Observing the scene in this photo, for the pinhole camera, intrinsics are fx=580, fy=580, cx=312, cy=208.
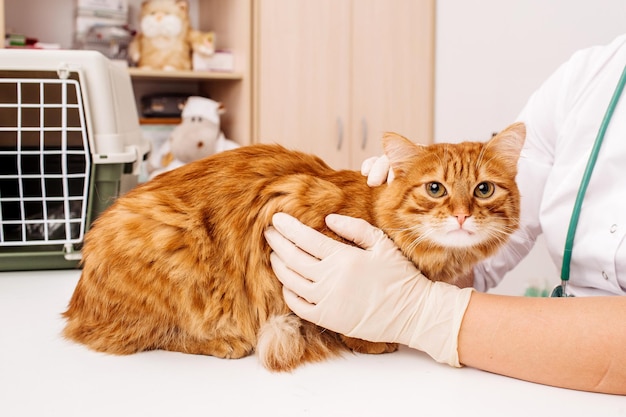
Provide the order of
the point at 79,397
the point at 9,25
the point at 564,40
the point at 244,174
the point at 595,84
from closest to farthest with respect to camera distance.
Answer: the point at 79,397
the point at 244,174
the point at 595,84
the point at 564,40
the point at 9,25

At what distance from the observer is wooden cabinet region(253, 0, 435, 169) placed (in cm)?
308

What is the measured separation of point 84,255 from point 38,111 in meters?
0.59

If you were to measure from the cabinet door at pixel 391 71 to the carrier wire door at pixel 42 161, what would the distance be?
1956 mm

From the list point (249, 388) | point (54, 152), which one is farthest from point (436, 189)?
point (54, 152)

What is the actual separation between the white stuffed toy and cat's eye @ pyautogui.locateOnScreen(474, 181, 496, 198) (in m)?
2.06

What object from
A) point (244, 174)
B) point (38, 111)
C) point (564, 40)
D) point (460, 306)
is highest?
point (564, 40)

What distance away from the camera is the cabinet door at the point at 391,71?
324 centimetres

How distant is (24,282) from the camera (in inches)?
57.4

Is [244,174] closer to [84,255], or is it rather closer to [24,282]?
[84,255]

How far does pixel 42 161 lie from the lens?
1.47 meters

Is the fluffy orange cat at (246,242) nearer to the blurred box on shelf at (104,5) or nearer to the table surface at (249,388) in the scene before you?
the table surface at (249,388)

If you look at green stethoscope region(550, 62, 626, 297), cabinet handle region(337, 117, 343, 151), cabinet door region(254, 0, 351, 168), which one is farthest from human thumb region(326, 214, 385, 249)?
cabinet handle region(337, 117, 343, 151)

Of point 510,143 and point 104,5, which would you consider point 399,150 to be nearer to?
point 510,143


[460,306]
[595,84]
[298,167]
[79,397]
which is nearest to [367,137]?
[595,84]
